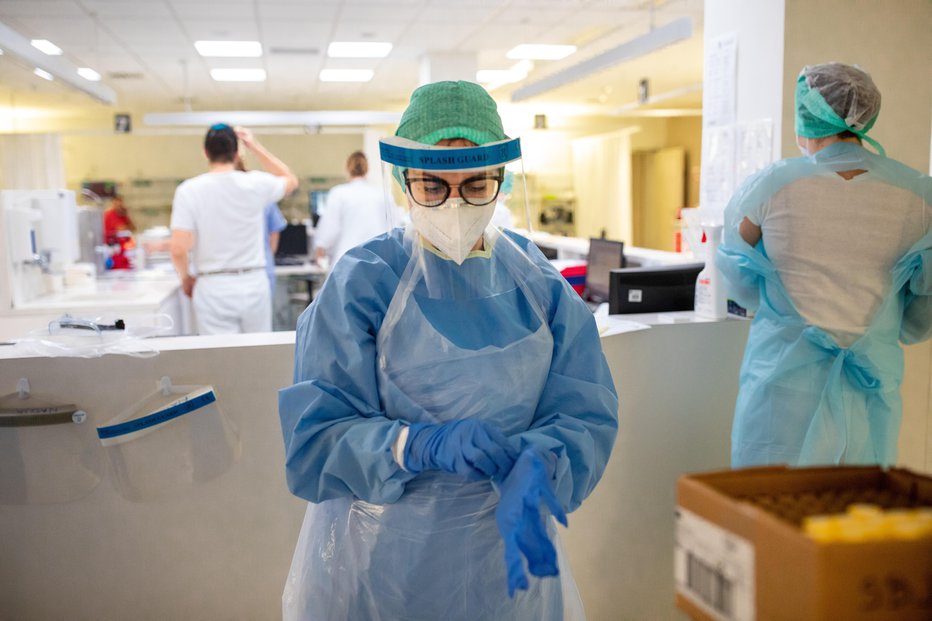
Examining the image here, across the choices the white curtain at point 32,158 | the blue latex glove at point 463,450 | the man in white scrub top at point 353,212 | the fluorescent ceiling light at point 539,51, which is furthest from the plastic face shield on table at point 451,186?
the white curtain at point 32,158

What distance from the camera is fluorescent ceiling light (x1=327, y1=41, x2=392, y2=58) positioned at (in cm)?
712

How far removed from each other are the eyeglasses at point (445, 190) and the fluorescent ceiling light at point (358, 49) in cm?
624

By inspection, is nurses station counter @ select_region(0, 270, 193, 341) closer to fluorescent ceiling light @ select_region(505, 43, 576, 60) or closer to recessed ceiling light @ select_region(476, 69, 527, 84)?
fluorescent ceiling light @ select_region(505, 43, 576, 60)

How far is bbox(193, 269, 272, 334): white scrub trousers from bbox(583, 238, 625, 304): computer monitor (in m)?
1.70

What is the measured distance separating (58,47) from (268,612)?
653 centimetres

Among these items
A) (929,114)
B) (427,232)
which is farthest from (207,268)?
(929,114)

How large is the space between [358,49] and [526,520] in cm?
704

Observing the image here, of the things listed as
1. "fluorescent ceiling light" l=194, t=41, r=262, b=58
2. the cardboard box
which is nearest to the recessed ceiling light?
"fluorescent ceiling light" l=194, t=41, r=262, b=58

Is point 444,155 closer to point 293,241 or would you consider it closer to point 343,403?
point 343,403

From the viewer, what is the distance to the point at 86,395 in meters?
1.89

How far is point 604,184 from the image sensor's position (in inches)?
484

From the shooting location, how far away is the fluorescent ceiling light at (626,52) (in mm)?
3789

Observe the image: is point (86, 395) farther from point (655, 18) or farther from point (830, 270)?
point (655, 18)

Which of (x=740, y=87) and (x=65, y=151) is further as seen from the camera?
(x=65, y=151)
